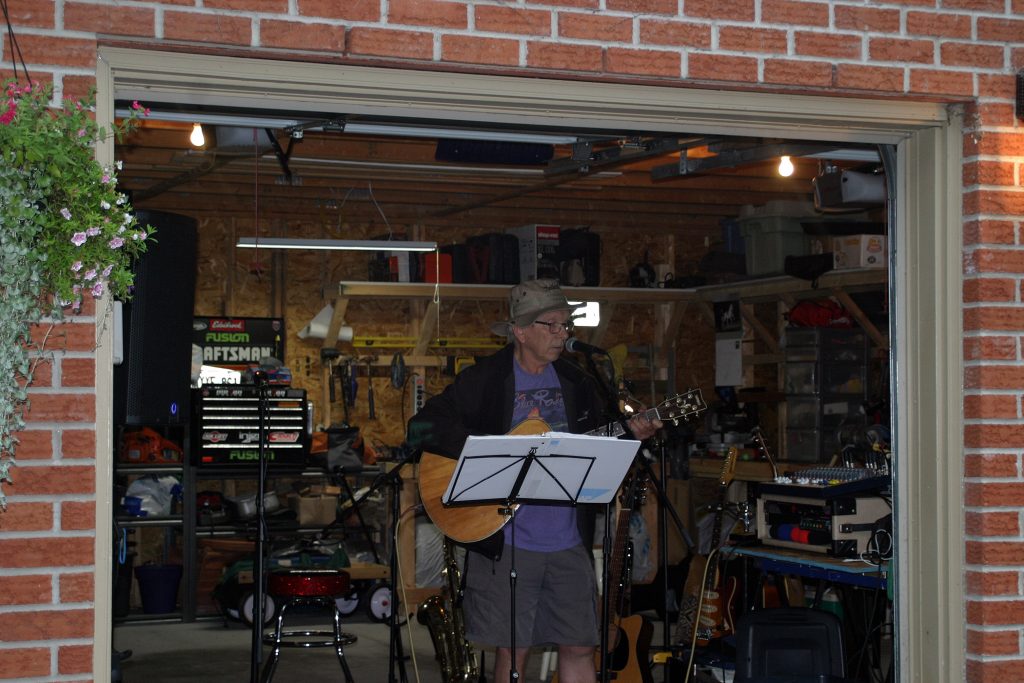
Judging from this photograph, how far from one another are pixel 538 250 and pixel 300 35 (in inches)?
264

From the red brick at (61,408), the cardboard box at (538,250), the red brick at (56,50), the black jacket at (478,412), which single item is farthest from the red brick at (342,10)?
the cardboard box at (538,250)

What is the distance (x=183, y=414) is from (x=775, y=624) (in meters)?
2.36

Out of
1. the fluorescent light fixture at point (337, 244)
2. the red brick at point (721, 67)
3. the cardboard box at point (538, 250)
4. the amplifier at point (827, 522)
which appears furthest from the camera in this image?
the cardboard box at point (538, 250)

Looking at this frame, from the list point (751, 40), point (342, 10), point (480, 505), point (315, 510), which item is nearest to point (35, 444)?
point (342, 10)

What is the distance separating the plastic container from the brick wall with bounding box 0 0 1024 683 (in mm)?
6357

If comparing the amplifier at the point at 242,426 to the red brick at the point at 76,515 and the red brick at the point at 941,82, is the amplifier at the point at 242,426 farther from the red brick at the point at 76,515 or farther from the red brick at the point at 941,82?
the red brick at the point at 941,82

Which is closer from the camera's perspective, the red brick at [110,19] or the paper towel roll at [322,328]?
the red brick at [110,19]

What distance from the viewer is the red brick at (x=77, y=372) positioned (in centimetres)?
288

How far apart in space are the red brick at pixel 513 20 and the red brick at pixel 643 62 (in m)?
0.18

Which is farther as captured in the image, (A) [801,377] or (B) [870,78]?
(A) [801,377]

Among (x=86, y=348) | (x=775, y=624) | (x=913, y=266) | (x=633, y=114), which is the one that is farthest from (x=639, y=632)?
(x=86, y=348)

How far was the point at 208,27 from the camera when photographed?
9.80 ft

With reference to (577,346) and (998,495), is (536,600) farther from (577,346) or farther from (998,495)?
(998,495)

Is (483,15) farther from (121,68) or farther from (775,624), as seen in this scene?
(775,624)
